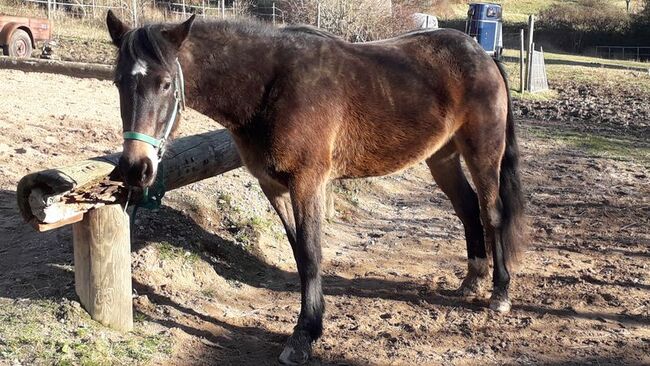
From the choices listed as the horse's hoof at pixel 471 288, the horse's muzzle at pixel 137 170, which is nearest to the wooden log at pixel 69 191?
the horse's muzzle at pixel 137 170

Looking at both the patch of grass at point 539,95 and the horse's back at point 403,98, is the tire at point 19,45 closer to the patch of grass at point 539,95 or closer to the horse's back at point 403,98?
the patch of grass at point 539,95

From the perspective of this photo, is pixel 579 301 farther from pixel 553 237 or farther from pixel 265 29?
pixel 265 29

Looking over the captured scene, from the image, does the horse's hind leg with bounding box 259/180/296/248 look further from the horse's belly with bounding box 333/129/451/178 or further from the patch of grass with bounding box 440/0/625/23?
the patch of grass with bounding box 440/0/625/23

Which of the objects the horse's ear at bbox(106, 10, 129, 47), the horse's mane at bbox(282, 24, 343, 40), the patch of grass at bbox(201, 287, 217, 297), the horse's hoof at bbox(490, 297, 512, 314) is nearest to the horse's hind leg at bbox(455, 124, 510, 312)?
the horse's hoof at bbox(490, 297, 512, 314)

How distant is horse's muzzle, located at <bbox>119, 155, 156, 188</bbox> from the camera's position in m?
3.31

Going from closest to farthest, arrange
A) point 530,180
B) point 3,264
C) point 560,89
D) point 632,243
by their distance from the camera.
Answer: point 3,264, point 632,243, point 530,180, point 560,89

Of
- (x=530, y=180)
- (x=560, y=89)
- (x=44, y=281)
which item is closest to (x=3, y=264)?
(x=44, y=281)

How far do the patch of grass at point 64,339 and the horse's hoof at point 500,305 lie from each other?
2404 millimetres

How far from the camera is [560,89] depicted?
66.7 feet

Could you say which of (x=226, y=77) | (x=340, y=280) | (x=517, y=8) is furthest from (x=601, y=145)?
(x=517, y=8)

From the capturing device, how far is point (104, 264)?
12.3 feet

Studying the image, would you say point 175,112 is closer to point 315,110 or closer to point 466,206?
point 315,110

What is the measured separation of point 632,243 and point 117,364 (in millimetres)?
5070

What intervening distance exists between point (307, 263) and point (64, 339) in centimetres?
147
